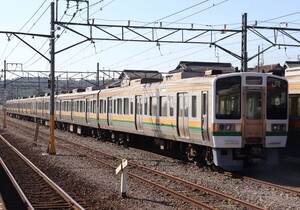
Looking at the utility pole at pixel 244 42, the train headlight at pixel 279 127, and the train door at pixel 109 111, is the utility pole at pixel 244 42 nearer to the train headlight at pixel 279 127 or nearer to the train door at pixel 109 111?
the train door at pixel 109 111

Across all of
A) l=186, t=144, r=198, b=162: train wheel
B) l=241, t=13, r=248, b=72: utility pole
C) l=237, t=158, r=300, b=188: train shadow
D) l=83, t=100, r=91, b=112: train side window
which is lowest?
l=237, t=158, r=300, b=188: train shadow

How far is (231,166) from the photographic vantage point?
545 inches

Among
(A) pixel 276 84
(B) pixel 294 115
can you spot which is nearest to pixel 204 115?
(A) pixel 276 84

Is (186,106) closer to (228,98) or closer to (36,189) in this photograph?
(228,98)

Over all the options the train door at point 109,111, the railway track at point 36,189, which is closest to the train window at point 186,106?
the railway track at point 36,189

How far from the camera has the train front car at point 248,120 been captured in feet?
44.9

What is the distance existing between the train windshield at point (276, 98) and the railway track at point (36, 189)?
639cm

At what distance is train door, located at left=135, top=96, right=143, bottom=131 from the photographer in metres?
20.2

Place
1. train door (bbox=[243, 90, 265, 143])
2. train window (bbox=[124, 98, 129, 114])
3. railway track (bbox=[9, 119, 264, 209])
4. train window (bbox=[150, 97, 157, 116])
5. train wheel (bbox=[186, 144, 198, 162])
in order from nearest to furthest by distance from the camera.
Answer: railway track (bbox=[9, 119, 264, 209]), train door (bbox=[243, 90, 265, 143]), train wheel (bbox=[186, 144, 198, 162]), train window (bbox=[150, 97, 157, 116]), train window (bbox=[124, 98, 129, 114])

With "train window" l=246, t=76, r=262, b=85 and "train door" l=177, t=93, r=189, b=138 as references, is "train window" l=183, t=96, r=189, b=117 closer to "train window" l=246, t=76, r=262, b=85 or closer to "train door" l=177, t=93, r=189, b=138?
"train door" l=177, t=93, r=189, b=138

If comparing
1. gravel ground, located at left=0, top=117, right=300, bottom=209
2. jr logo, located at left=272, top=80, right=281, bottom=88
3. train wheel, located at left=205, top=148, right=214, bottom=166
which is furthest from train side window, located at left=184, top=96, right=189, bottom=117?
jr logo, located at left=272, top=80, right=281, bottom=88

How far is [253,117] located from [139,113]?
287 inches

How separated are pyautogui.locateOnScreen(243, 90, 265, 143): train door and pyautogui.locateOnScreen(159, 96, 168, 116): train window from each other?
13.1 feet

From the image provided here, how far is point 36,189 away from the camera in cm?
1198
